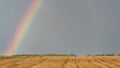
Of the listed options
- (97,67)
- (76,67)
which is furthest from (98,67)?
(76,67)

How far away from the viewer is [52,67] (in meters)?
26.0

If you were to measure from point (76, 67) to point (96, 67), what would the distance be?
1.61m

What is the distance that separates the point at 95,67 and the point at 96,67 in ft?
0.28

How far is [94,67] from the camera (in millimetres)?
25359

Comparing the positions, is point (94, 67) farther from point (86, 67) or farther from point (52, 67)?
point (52, 67)

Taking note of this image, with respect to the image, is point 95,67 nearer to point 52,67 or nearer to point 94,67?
point 94,67

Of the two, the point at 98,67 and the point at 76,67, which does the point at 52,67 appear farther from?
the point at 98,67

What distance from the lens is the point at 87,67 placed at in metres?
25.3

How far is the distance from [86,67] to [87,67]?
0.28 feet

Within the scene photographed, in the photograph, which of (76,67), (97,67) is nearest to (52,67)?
(76,67)

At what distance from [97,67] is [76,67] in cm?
168

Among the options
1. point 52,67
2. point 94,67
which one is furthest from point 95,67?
point 52,67

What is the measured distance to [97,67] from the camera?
25297mm

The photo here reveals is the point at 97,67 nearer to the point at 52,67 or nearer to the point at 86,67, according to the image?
the point at 86,67
